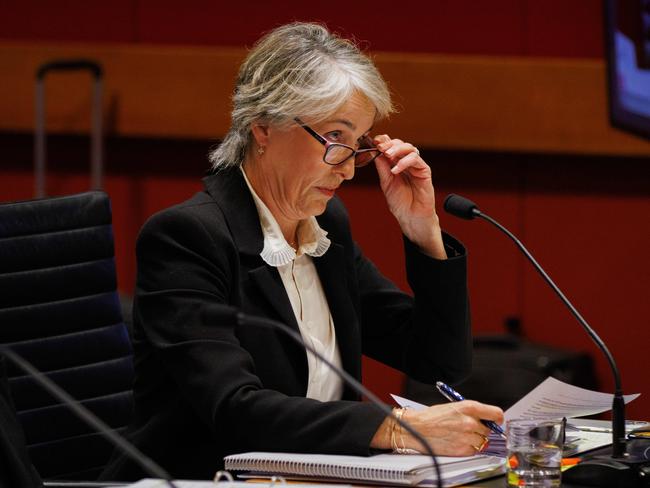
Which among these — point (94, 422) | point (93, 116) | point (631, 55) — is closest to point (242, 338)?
point (94, 422)

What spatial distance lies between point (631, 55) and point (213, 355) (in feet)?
7.02

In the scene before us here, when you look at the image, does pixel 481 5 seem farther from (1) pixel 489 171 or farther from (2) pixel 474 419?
(2) pixel 474 419

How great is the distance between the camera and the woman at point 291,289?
1898 mm

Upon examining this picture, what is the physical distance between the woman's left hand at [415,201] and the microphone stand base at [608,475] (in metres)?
0.73

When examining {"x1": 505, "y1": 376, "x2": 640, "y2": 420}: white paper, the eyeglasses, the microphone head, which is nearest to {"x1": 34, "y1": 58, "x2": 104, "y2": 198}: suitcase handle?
the eyeglasses

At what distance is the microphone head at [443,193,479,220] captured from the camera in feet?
6.93

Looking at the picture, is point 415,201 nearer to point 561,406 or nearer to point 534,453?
point 561,406

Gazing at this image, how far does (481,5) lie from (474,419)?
2.84 m

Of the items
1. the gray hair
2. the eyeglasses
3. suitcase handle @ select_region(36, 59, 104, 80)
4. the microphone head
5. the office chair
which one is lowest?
the office chair

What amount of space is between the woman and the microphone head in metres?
0.18

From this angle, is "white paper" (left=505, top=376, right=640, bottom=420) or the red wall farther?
the red wall

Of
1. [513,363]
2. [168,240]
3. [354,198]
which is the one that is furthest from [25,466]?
[354,198]

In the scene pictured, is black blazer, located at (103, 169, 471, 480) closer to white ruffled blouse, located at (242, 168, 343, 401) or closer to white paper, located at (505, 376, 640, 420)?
white ruffled blouse, located at (242, 168, 343, 401)

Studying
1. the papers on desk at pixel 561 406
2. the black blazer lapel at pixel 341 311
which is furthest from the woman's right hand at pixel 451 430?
the black blazer lapel at pixel 341 311
